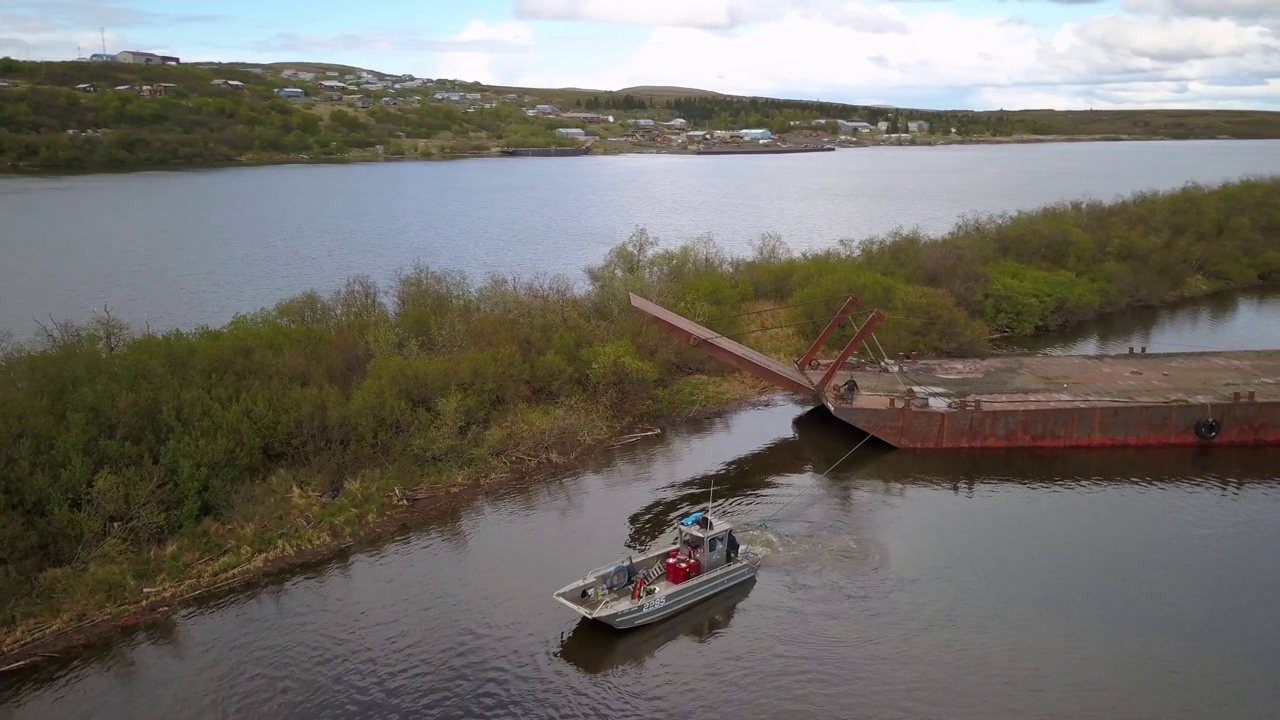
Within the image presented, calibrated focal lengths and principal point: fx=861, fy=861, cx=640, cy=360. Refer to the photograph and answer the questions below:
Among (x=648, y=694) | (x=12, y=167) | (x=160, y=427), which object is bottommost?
(x=648, y=694)

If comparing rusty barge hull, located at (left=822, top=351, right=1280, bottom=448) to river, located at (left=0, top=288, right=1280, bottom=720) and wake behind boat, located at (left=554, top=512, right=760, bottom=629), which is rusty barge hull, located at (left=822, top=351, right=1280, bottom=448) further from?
wake behind boat, located at (left=554, top=512, right=760, bottom=629)

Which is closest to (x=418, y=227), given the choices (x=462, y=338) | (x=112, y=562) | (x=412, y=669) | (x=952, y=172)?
(x=462, y=338)

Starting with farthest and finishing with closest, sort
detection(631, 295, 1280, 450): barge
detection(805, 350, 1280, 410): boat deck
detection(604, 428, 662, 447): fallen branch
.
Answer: detection(604, 428, 662, 447): fallen branch < detection(805, 350, 1280, 410): boat deck < detection(631, 295, 1280, 450): barge

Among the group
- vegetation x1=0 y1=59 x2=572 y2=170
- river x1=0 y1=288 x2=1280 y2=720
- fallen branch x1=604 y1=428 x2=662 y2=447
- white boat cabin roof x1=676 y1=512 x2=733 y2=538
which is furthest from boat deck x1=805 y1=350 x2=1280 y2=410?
vegetation x1=0 y1=59 x2=572 y2=170

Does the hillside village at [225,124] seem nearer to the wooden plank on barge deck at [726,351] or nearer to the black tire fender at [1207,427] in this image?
the wooden plank on barge deck at [726,351]

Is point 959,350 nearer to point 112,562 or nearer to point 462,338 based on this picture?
point 462,338
